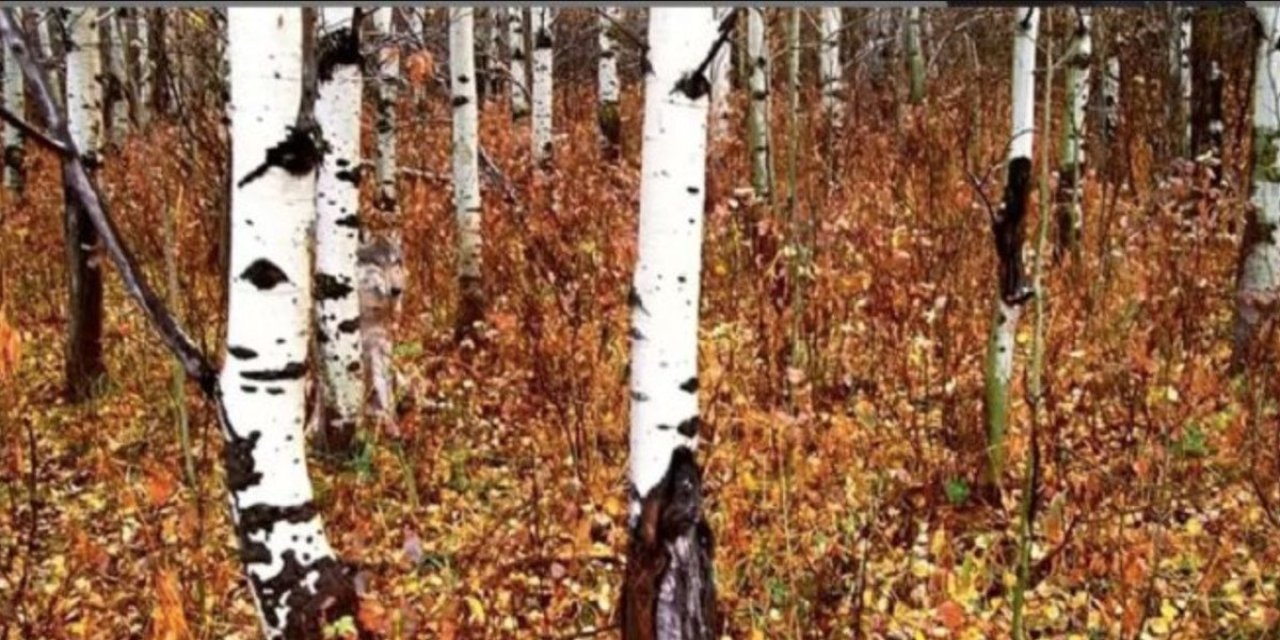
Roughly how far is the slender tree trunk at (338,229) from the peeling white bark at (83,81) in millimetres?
2231

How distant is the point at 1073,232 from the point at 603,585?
3.84 m

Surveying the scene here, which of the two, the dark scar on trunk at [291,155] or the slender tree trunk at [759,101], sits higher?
the slender tree trunk at [759,101]

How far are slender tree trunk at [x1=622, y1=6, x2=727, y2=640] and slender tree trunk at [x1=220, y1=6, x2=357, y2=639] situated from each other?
0.86 meters

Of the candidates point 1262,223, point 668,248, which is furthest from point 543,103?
point 668,248

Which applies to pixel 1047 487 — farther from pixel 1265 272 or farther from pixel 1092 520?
pixel 1265 272

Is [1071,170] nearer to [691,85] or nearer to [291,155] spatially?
[691,85]

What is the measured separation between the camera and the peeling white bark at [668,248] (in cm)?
331

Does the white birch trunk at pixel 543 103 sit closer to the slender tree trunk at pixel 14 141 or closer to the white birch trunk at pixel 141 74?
the white birch trunk at pixel 141 74

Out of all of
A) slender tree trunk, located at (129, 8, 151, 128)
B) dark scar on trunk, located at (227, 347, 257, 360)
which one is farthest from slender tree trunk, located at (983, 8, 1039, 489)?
slender tree trunk, located at (129, 8, 151, 128)

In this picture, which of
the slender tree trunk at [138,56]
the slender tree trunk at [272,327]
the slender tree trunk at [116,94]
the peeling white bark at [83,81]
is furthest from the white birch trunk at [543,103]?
the slender tree trunk at [272,327]

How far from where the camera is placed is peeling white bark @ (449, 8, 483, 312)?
7.05m

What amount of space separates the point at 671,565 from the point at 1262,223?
382cm

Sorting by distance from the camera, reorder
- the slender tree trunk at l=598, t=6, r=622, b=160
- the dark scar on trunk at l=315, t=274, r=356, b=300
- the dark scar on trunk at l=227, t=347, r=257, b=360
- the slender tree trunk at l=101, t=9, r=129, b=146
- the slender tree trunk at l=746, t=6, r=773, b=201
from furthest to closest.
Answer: the slender tree trunk at l=598, t=6, r=622, b=160
the slender tree trunk at l=101, t=9, r=129, b=146
the slender tree trunk at l=746, t=6, r=773, b=201
the dark scar on trunk at l=315, t=274, r=356, b=300
the dark scar on trunk at l=227, t=347, r=257, b=360

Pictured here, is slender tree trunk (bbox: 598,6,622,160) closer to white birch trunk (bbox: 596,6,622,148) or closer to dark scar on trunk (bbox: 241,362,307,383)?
white birch trunk (bbox: 596,6,622,148)
